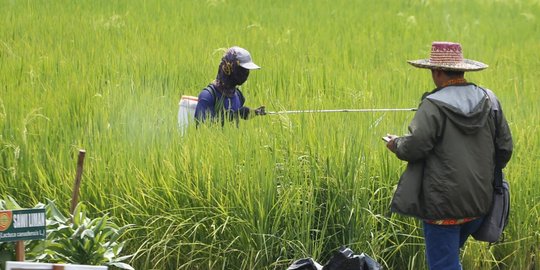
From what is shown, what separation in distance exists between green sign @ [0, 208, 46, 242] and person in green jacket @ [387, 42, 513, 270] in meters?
1.56

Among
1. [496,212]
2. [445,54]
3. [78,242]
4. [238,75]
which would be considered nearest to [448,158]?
[496,212]

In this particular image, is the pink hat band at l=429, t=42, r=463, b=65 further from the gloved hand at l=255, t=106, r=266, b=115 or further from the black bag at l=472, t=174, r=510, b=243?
the gloved hand at l=255, t=106, r=266, b=115

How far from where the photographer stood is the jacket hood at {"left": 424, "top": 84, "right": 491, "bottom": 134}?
468 cm

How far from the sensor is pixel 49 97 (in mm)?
6969

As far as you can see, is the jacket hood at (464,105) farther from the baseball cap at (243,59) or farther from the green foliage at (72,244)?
the baseball cap at (243,59)

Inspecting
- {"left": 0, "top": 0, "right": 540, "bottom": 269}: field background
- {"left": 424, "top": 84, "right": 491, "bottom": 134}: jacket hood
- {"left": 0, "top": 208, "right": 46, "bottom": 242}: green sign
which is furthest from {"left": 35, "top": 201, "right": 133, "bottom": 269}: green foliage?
{"left": 424, "top": 84, "right": 491, "bottom": 134}: jacket hood

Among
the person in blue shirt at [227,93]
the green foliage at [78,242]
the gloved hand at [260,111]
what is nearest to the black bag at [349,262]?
the green foliage at [78,242]

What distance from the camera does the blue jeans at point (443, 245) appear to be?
4770mm

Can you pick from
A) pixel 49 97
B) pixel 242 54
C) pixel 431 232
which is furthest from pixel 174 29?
pixel 431 232

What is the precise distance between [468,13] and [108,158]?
916 centimetres

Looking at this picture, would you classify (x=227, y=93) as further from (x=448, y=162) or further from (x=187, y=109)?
(x=448, y=162)

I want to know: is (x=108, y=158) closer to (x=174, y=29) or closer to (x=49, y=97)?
(x=49, y=97)

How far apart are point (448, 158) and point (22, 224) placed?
5.85ft

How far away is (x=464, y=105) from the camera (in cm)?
472
